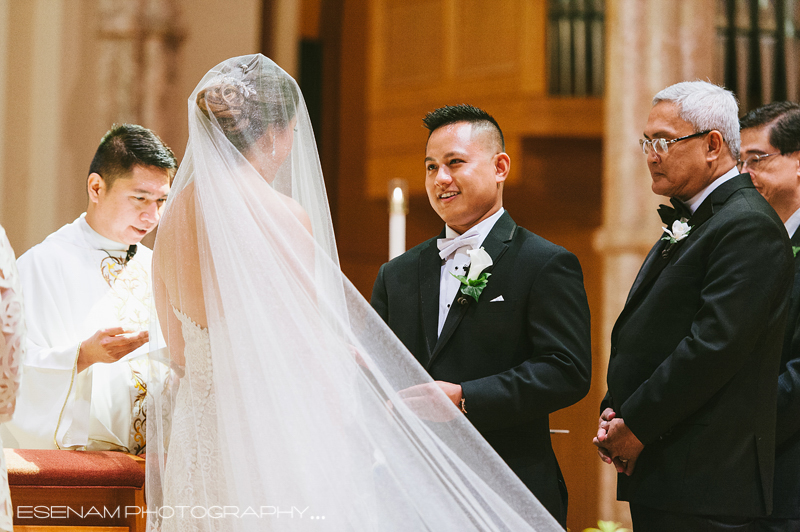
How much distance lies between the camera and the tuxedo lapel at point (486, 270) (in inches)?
85.0

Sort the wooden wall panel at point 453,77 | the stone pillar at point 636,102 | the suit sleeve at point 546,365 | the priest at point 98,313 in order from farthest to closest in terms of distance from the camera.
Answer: the wooden wall panel at point 453,77, the stone pillar at point 636,102, the priest at point 98,313, the suit sleeve at point 546,365

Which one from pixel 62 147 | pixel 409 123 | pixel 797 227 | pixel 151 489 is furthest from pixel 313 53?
pixel 151 489

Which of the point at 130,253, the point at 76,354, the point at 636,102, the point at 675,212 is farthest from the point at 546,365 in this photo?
the point at 636,102

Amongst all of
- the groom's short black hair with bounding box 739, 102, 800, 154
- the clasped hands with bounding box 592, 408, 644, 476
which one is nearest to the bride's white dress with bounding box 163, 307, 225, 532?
the clasped hands with bounding box 592, 408, 644, 476

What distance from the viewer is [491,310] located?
2.14m

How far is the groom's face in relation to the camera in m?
2.26

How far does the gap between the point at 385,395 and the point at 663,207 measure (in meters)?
1.05

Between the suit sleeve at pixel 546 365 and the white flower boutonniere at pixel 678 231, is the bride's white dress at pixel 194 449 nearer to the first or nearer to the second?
the suit sleeve at pixel 546 365

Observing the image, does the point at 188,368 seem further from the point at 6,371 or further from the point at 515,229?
the point at 515,229

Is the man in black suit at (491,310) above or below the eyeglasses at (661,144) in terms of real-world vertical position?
below

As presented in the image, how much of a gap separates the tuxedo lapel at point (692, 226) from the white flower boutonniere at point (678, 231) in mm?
13

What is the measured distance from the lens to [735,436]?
1.98m

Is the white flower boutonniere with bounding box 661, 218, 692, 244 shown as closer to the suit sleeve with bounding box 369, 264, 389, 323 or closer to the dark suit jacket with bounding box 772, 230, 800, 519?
the dark suit jacket with bounding box 772, 230, 800, 519

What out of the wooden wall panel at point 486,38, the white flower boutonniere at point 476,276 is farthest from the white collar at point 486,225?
the wooden wall panel at point 486,38
